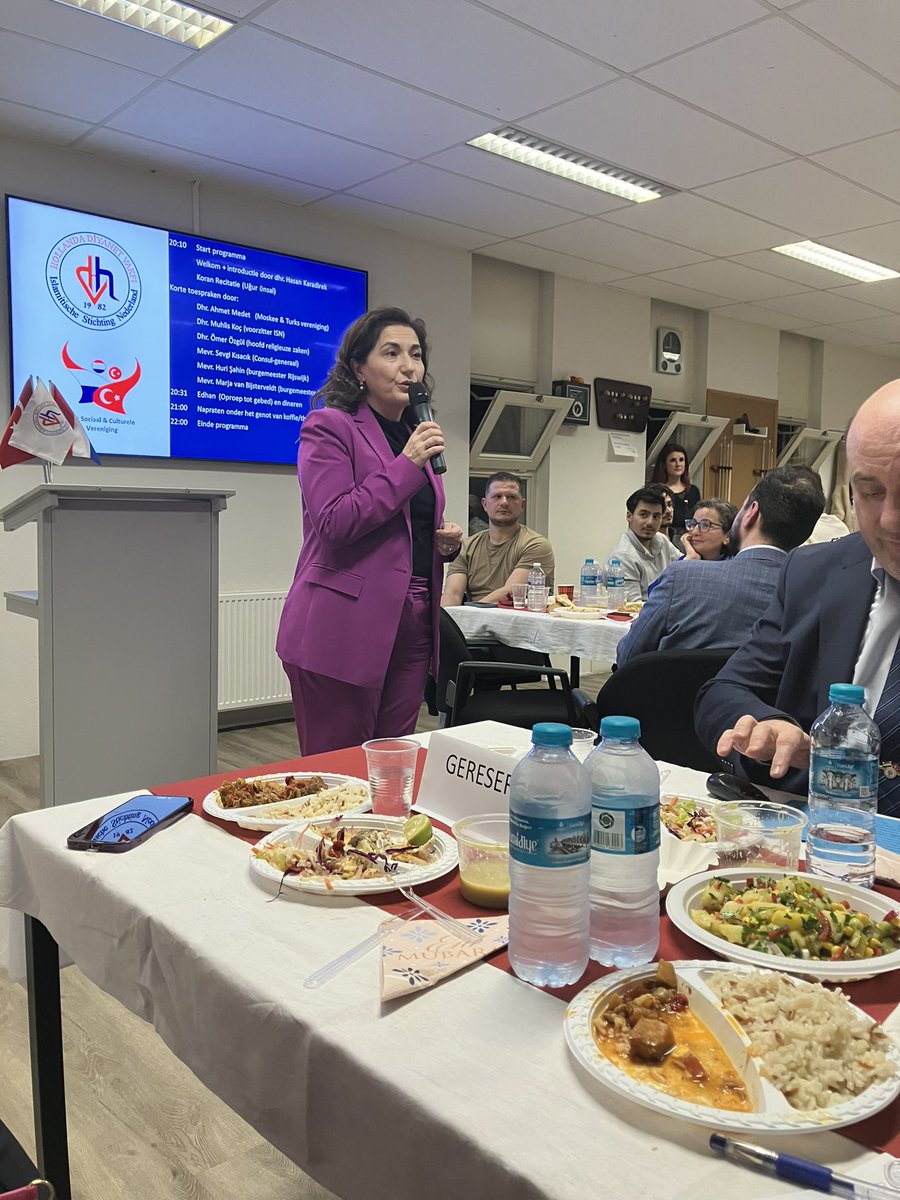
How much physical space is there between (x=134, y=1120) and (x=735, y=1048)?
1.43 metres

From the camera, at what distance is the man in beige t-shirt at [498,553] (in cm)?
462

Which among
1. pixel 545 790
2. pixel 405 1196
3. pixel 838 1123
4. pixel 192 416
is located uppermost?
pixel 192 416

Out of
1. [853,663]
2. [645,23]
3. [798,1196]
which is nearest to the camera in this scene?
[798,1196]

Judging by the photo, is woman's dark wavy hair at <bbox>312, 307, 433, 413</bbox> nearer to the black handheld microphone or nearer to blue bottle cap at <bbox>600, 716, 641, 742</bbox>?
the black handheld microphone

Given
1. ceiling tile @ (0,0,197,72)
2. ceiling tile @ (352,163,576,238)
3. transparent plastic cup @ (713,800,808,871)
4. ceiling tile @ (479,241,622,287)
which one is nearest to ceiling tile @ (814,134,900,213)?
ceiling tile @ (352,163,576,238)

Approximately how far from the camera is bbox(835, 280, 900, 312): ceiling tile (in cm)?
642

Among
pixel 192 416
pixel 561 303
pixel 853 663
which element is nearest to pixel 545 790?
pixel 853 663

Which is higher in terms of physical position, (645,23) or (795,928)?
(645,23)

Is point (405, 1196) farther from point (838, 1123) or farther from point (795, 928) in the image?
point (795, 928)

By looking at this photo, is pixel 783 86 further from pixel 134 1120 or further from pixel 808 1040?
pixel 134 1120

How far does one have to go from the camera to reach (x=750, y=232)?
5188 mm

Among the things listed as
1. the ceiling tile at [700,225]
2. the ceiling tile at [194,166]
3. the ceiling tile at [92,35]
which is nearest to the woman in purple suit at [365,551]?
the ceiling tile at [92,35]

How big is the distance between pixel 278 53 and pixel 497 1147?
3.50 metres

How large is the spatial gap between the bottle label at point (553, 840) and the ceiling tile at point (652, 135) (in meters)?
3.41
